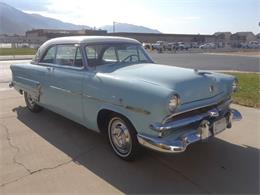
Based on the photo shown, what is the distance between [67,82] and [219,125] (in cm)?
237

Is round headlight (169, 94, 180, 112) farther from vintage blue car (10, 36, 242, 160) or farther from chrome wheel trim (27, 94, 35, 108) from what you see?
chrome wheel trim (27, 94, 35, 108)

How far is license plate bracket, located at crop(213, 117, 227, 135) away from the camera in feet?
11.8

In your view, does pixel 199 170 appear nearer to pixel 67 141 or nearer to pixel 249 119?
pixel 67 141

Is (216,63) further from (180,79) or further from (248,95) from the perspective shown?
(180,79)

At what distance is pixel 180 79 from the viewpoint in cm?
353

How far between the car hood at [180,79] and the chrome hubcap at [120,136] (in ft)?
2.05

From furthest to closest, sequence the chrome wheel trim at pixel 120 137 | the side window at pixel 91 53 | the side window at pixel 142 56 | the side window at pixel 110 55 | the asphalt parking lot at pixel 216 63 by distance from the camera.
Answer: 1. the asphalt parking lot at pixel 216 63
2. the side window at pixel 142 56
3. the side window at pixel 110 55
4. the side window at pixel 91 53
5. the chrome wheel trim at pixel 120 137

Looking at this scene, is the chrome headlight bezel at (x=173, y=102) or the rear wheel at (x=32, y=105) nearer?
the chrome headlight bezel at (x=173, y=102)

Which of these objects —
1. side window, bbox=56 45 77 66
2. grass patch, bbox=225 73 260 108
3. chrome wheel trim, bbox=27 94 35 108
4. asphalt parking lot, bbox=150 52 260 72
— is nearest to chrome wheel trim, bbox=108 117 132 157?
side window, bbox=56 45 77 66

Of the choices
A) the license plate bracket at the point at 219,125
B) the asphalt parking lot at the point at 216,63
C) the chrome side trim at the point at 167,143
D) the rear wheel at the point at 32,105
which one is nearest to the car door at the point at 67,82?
the rear wheel at the point at 32,105

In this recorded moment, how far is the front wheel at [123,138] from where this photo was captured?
3.55 metres

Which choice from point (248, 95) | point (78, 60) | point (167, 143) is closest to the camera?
point (167, 143)

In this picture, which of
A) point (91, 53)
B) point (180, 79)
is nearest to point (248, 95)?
point (180, 79)

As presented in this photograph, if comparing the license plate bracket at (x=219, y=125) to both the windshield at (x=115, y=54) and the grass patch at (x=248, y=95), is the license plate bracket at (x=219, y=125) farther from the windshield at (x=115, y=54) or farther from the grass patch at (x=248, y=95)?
the grass patch at (x=248, y=95)
